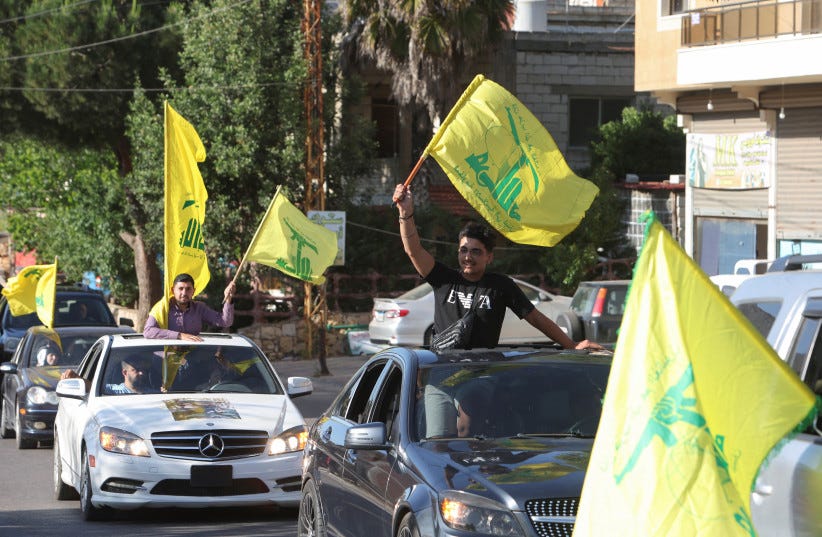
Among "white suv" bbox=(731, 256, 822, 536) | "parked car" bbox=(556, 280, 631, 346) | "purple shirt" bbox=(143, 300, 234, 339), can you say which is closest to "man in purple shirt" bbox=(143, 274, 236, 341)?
"purple shirt" bbox=(143, 300, 234, 339)

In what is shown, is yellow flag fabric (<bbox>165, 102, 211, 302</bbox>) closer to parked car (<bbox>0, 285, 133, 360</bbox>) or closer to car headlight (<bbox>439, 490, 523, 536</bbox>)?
parked car (<bbox>0, 285, 133, 360</bbox>)

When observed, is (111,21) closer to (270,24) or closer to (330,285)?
(270,24)

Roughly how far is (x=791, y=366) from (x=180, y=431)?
682 cm

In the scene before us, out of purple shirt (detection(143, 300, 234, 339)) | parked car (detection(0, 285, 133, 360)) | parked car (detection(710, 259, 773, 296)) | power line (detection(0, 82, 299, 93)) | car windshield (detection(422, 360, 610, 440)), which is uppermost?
power line (detection(0, 82, 299, 93))

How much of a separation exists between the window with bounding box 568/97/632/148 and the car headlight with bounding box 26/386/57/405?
22.4 m

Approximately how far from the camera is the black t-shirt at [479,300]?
27.7 feet

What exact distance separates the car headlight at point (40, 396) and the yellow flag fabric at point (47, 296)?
5.14 feet

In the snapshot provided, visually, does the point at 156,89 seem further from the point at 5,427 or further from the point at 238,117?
the point at 5,427

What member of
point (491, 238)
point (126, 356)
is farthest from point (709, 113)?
point (491, 238)

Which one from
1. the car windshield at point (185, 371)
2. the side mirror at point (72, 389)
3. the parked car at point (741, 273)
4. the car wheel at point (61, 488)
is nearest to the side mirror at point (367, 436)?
the parked car at point (741, 273)

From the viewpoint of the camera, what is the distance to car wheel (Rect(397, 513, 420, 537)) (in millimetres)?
6406

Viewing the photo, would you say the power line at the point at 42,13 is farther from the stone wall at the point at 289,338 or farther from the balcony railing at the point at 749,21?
the balcony railing at the point at 749,21

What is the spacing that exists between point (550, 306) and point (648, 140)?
914cm

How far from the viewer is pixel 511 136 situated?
9.77m
